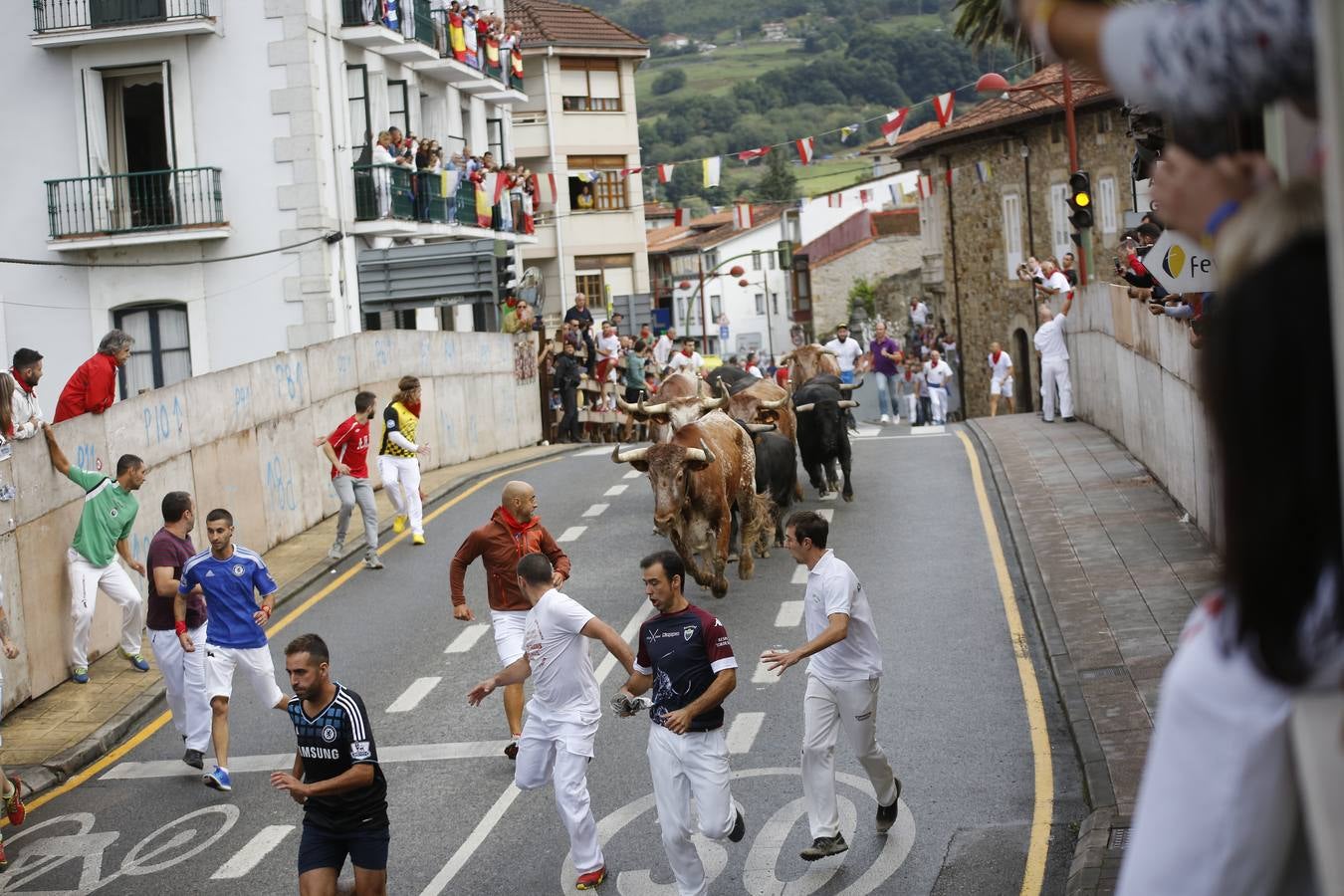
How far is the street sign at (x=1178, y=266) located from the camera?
11.7m

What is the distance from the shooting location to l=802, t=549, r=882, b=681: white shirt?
10.4 meters

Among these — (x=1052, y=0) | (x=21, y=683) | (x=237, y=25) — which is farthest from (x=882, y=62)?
(x=1052, y=0)

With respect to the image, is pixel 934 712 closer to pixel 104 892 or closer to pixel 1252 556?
pixel 104 892

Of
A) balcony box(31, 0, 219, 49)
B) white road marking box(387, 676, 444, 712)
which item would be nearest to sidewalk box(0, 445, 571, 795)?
white road marking box(387, 676, 444, 712)

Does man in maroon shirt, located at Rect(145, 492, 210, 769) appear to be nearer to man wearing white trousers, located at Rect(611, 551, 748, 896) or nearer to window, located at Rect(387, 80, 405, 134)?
man wearing white trousers, located at Rect(611, 551, 748, 896)

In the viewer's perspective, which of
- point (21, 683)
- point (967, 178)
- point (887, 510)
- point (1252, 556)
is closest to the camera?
point (1252, 556)

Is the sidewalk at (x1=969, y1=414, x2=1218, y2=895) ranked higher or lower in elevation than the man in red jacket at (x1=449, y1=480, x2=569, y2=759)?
lower

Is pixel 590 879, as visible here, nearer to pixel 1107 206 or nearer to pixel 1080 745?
pixel 1080 745

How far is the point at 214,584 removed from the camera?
1303 centimetres

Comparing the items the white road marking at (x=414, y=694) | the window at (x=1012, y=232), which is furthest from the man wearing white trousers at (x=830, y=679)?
the window at (x=1012, y=232)

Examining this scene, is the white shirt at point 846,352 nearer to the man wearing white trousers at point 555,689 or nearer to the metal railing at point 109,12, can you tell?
the metal railing at point 109,12

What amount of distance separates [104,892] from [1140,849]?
966cm

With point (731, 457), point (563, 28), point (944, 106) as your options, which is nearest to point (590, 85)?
point (563, 28)

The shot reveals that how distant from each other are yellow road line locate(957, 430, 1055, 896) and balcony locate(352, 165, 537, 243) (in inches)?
685
